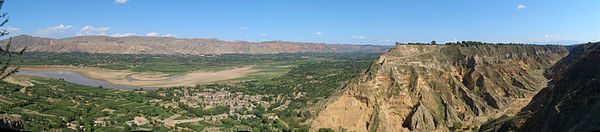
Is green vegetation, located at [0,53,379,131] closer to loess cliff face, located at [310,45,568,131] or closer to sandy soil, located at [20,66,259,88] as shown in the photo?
loess cliff face, located at [310,45,568,131]

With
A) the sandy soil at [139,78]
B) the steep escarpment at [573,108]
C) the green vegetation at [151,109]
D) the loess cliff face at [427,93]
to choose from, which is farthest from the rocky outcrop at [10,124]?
the sandy soil at [139,78]

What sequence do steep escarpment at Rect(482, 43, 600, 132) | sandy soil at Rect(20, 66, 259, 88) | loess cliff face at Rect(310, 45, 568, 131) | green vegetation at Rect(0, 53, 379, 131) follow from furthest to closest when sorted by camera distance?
sandy soil at Rect(20, 66, 259, 88) → green vegetation at Rect(0, 53, 379, 131) → loess cliff face at Rect(310, 45, 568, 131) → steep escarpment at Rect(482, 43, 600, 132)

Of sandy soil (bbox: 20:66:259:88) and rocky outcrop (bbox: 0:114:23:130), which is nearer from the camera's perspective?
rocky outcrop (bbox: 0:114:23:130)

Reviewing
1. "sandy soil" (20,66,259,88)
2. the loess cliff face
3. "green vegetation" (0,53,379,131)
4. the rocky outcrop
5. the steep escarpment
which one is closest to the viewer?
the rocky outcrop

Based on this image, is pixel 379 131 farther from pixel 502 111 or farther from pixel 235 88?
pixel 235 88

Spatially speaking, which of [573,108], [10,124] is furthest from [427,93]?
[10,124]

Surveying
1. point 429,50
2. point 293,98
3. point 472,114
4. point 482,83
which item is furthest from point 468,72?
point 293,98

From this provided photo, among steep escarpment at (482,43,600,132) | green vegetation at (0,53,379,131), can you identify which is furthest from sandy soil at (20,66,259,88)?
steep escarpment at (482,43,600,132)

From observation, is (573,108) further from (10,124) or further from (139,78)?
(139,78)
